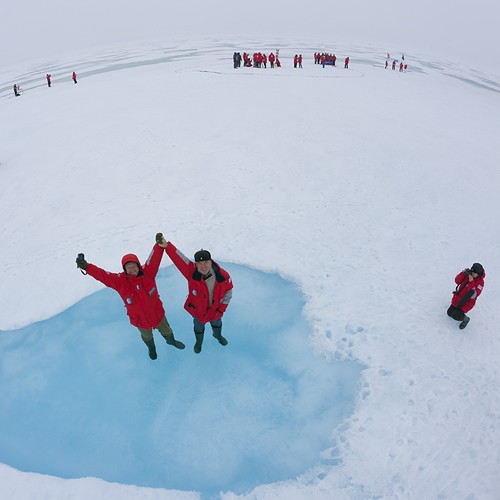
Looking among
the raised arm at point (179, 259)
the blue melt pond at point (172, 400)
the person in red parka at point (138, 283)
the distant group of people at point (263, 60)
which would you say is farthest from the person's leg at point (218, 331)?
the distant group of people at point (263, 60)

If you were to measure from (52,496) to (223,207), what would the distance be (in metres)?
5.48

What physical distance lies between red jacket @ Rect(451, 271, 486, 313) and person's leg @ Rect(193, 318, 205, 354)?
11.4 ft

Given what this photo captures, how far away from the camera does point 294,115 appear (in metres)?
12.9

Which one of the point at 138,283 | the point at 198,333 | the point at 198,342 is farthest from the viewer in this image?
the point at 198,342

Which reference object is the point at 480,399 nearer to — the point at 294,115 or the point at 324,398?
the point at 324,398

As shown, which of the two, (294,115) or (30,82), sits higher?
(294,115)

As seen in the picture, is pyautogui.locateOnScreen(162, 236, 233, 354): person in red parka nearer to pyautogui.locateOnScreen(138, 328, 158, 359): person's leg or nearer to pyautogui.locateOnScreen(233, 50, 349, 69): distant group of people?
pyautogui.locateOnScreen(138, 328, 158, 359): person's leg

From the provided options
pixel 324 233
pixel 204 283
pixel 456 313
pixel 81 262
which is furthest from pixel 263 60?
pixel 81 262

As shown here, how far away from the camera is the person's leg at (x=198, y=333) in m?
4.27

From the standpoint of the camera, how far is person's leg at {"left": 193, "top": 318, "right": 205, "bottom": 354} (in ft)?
14.0

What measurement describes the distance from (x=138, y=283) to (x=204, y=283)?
0.70 meters

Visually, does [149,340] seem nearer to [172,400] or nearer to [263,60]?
[172,400]

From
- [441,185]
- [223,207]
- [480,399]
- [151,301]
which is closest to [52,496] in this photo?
[151,301]

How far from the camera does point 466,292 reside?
181 inches
